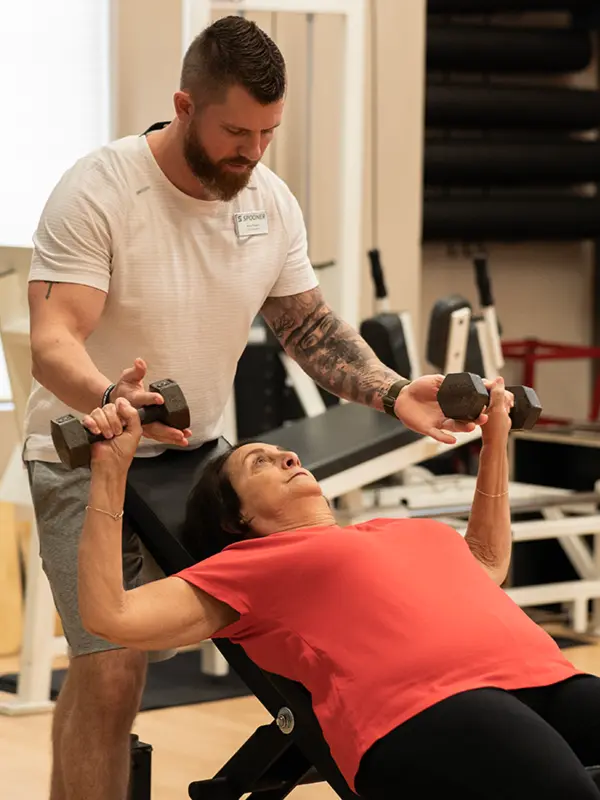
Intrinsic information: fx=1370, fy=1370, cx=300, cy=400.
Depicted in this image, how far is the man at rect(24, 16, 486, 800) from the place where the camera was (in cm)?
227

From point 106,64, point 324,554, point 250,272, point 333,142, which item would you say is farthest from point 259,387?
point 324,554

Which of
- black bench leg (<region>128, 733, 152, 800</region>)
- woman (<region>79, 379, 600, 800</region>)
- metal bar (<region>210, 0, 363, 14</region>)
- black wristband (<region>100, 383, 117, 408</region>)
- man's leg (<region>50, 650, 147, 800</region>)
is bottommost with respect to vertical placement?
black bench leg (<region>128, 733, 152, 800</region>)

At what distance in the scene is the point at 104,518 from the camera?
2002 mm

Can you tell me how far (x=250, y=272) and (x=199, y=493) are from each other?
16.7 inches

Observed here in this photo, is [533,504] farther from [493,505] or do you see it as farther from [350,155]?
[493,505]

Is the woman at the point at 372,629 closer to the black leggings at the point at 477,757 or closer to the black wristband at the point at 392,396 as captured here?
the black leggings at the point at 477,757

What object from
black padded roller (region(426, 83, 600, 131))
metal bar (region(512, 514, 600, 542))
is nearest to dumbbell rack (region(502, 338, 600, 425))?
black padded roller (region(426, 83, 600, 131))

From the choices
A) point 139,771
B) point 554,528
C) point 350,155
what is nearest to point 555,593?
point 554,528

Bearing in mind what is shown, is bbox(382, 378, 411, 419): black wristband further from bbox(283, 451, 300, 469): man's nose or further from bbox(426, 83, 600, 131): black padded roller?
bbox(426, 83, 600, 131): black padded roller

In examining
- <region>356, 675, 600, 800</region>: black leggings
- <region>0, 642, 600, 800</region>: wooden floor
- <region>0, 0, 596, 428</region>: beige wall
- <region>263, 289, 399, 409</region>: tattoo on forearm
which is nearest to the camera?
<region>356, 675, 600, 800</region>: black leggings

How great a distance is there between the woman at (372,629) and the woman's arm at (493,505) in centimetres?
16

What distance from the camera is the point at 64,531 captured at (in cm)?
238

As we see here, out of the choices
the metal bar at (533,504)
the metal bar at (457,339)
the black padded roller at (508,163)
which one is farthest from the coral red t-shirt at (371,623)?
the black padded roller at (508,163)

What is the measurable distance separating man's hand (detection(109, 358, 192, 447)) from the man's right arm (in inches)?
5.0
